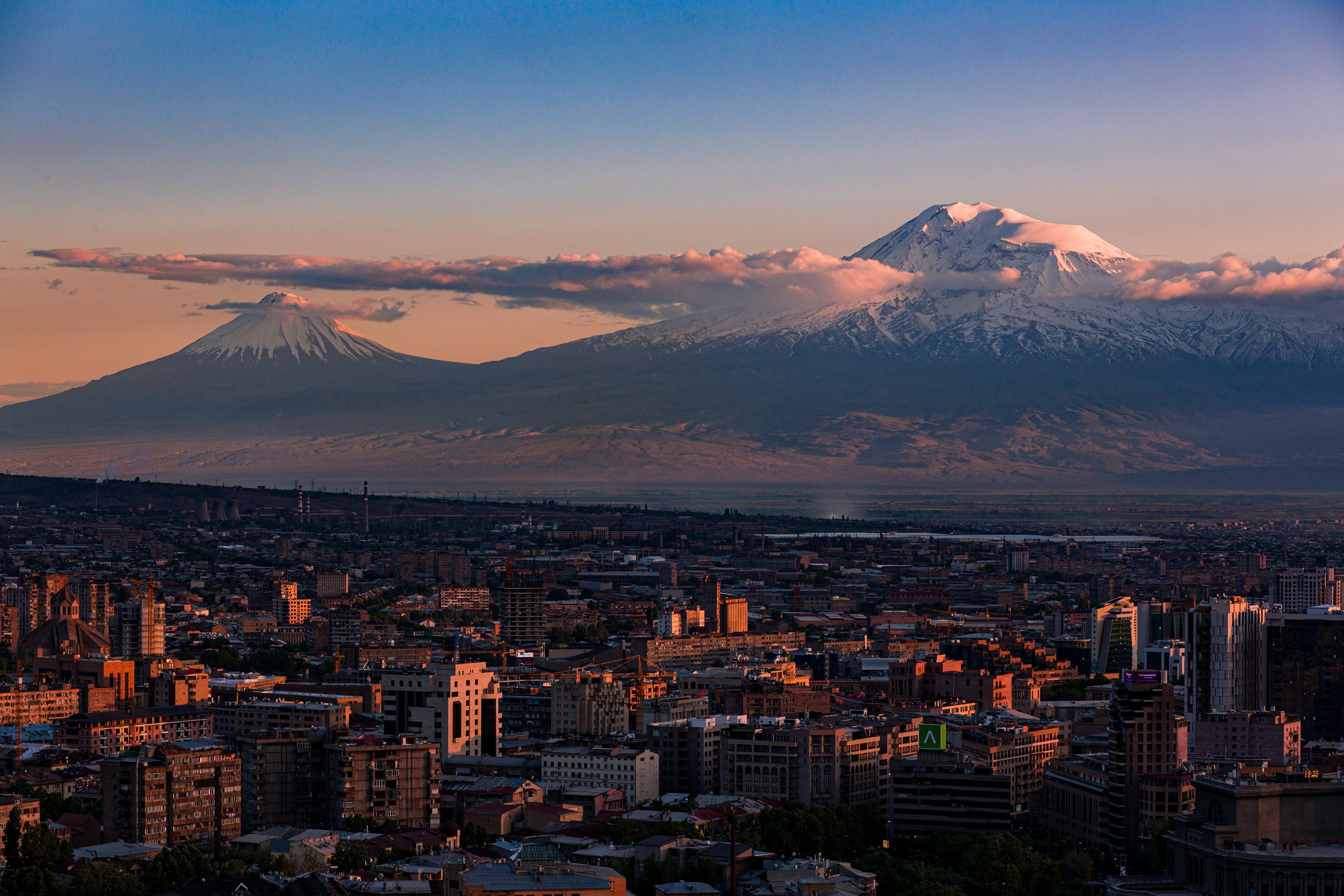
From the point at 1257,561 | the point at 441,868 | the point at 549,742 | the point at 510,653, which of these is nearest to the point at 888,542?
the point at 1257,561

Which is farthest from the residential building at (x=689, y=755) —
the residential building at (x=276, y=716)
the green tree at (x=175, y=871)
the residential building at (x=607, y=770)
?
the green tree at (x=175, y=871)

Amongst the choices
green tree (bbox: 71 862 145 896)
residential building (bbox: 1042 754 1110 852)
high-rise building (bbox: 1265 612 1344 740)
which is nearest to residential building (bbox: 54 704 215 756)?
green tree (bbox: 71 862 145 896)

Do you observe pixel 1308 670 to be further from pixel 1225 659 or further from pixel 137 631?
pixel 137 631

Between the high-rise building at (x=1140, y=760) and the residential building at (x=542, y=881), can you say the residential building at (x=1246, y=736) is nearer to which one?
the high-rise building at (x=1140, y=760)

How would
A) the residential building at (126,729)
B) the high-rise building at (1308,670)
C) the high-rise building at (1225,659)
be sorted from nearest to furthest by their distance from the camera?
the residential building at (126,729) < the high-rise building at (1225,659) < the high-rise building at (1308,670)

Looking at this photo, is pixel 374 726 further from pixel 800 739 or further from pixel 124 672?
pixel 124 672

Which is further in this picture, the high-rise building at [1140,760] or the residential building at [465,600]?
the residential building at [465,600]
